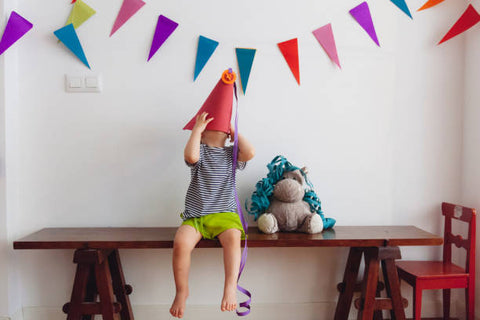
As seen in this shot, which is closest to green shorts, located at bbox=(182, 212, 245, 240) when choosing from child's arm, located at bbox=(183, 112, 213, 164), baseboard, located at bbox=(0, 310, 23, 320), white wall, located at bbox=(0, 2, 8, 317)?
child's arm, located at bbox=(183, 112, 213, 164)

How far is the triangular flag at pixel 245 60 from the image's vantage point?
1.82m

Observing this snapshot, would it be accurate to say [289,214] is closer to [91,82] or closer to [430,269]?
[430,269]

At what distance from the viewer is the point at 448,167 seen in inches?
76.6

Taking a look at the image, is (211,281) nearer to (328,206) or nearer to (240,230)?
(240,230)

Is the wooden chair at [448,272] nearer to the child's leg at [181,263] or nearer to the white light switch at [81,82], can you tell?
the child's leg at [181,263]

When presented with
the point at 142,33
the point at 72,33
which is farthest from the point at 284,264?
the point at 72,33

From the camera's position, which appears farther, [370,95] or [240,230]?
[370,95]

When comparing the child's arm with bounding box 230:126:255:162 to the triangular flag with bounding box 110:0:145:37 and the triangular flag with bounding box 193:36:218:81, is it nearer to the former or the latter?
the triangular flag with bounding box 193:36:218:81

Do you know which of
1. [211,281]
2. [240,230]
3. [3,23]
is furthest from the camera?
[211,281]

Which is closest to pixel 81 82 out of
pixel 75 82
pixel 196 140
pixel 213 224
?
pixel 75 82

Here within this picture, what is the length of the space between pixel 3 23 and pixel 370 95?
6.43 ft

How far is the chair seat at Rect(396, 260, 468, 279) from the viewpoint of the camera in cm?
168

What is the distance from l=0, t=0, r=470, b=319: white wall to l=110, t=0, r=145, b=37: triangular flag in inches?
1.3

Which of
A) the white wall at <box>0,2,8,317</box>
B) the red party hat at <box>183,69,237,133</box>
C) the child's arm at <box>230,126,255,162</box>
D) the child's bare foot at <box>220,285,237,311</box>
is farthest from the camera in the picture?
the white wall at <box>0,2,8,317</box>
